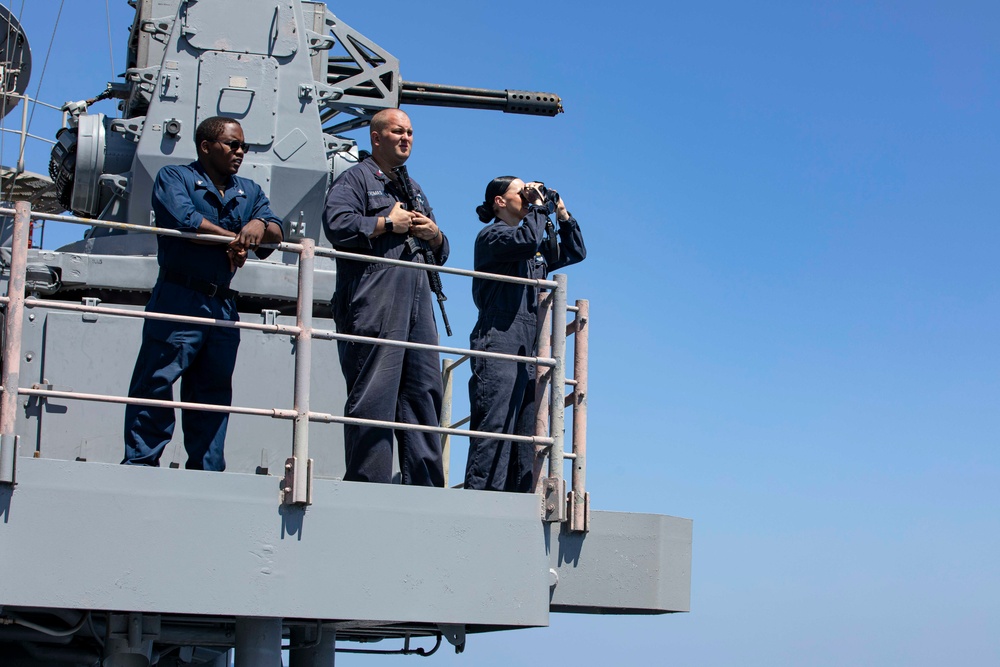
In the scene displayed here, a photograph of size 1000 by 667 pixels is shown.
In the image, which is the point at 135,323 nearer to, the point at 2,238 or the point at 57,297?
the point at 57,297

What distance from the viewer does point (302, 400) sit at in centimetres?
482

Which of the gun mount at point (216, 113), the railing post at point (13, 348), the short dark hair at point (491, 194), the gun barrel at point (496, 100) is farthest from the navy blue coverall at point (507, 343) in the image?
the gun barrel at point (496, 100)

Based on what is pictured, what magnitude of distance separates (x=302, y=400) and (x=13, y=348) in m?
1.02

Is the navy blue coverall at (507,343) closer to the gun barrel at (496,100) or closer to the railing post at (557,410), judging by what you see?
the railing post at (557,410)

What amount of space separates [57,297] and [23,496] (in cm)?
248

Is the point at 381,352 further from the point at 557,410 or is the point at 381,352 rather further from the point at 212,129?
the point at 212,129

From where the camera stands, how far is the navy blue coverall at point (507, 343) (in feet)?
18.7

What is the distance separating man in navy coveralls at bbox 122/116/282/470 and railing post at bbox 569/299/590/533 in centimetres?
134

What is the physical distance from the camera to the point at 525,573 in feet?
16.6

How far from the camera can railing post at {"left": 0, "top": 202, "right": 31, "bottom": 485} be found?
441 cm

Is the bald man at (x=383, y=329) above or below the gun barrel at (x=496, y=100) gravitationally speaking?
below

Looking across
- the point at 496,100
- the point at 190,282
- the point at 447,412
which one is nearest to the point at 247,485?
the point at 190,282

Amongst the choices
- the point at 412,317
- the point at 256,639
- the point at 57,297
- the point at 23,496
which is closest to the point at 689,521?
the point at 412,317

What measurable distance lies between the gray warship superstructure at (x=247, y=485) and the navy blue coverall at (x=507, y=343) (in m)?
0.30
